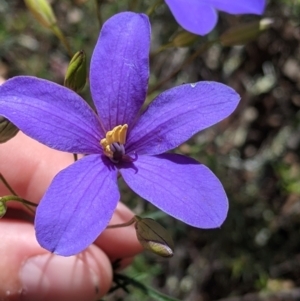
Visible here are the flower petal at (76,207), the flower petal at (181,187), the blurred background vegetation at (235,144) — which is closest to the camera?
the flower petal at (76,207)

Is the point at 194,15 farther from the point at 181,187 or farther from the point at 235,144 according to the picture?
the point at 235,144

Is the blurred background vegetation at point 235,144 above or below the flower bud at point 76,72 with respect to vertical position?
below

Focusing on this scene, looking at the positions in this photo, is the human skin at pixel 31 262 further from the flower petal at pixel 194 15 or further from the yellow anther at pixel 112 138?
the flower petal at pixel 194 15

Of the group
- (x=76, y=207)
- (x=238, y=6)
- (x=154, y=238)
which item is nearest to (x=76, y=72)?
(x=76, y=207)

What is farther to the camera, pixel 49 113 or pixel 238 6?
pixel 238 6

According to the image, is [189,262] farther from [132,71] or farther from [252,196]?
[132,71]

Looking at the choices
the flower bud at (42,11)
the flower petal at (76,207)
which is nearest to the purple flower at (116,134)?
the flower petal at (76,207)
